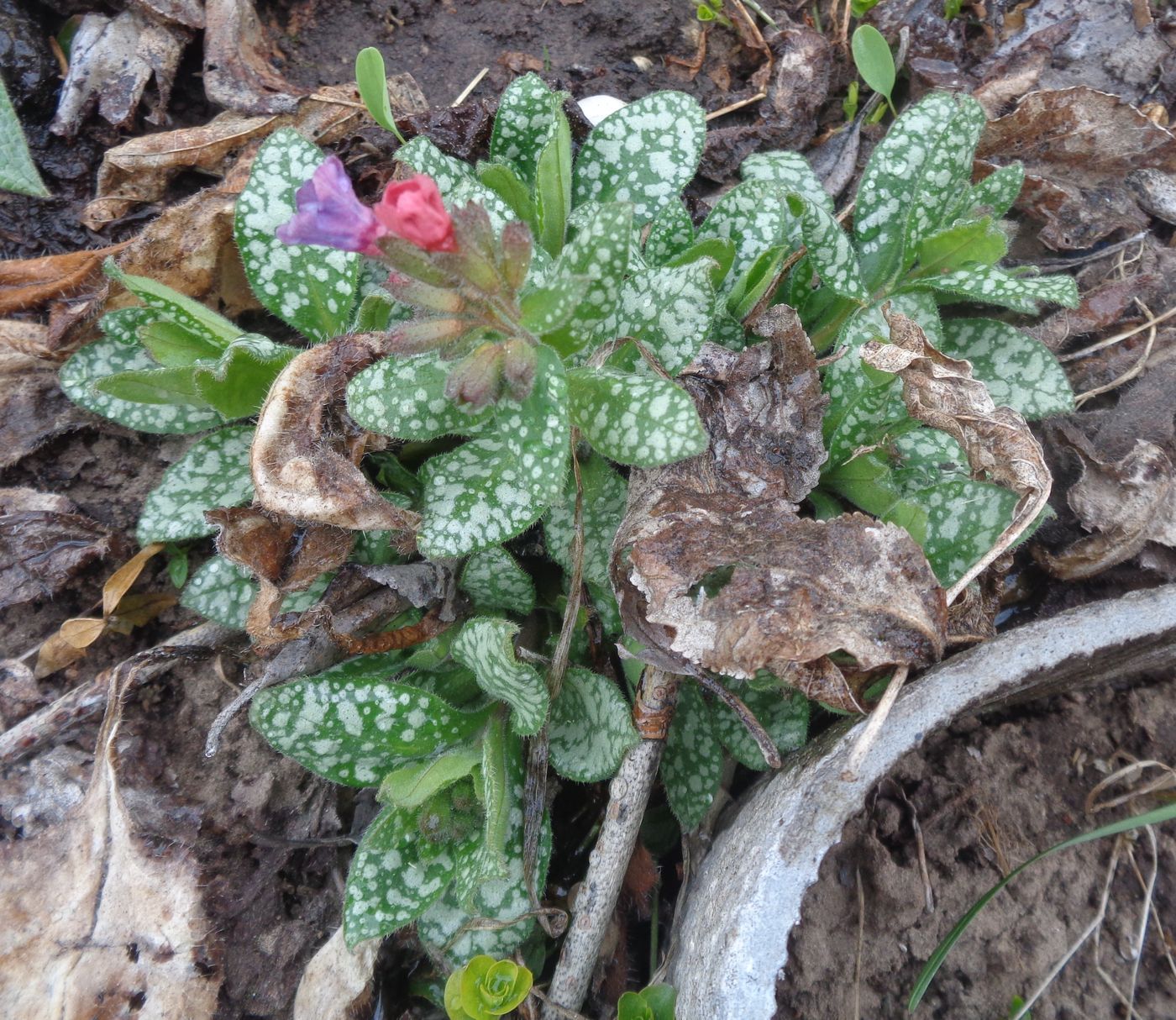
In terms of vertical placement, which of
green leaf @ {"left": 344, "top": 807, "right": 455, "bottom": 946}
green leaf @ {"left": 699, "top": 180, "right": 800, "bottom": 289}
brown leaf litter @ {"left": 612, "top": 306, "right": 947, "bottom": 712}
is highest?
green leaf @ {"left": 699, "top": 180, "right": 800, "bottom": 289}

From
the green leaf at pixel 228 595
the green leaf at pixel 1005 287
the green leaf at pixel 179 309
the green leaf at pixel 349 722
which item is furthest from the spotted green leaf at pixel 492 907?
the green leaf at pixel 1005 287

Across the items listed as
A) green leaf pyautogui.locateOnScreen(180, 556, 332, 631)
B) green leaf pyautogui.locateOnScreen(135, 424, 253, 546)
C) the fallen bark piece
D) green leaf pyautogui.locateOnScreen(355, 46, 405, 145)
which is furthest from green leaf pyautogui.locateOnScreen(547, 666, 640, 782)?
green leaf pyautogui.locateOnScreen(355, 46, 405, 145)

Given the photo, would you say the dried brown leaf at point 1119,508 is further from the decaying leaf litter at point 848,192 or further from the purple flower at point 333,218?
the purple flower at point 333,218

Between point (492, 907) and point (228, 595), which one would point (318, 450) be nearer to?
point (228, 595)

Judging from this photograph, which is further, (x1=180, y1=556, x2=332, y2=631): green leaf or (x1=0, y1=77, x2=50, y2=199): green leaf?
(x1=0, y1=77, x2=50, y2=199): green leaf

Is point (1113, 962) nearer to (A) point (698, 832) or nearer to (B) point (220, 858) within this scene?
(A) point (698, 832)

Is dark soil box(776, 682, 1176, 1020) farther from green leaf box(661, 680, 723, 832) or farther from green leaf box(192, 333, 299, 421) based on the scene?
green leaf box(192, 333, 299, 421)

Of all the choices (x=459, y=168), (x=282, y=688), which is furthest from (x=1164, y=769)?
(x=459, y=168)
